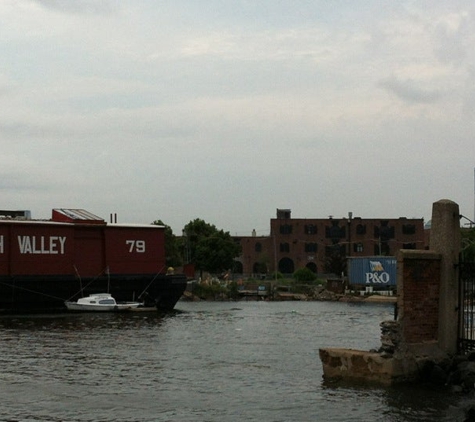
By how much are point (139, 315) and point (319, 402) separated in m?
42.3

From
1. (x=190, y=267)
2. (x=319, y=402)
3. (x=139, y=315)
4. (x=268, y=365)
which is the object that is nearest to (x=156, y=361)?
(x=268, y=365)

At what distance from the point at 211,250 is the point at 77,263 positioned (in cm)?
5296

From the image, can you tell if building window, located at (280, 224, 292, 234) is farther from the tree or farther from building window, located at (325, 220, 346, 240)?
the tree

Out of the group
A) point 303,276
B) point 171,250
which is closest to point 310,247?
point 303,276

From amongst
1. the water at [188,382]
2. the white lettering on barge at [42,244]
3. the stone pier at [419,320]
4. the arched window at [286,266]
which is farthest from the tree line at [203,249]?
the stone pier at [419,320]

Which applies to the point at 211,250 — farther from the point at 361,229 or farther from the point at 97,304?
the point at 97,304

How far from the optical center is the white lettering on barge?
201 feet

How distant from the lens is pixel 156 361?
1125 inches

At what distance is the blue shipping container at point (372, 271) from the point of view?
103 meters

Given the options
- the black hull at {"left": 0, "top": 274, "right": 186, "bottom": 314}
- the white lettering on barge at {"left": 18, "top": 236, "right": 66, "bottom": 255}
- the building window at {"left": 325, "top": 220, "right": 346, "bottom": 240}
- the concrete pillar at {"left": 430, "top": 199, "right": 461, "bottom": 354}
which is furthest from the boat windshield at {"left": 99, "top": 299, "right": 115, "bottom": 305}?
the building window at {"left": 325, "top": 220, "right": 346, "bottom": 240}

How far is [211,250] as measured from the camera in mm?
116562

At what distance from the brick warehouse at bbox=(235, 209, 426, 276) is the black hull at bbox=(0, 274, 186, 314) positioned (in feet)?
198

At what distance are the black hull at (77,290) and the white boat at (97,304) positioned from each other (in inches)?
49.6

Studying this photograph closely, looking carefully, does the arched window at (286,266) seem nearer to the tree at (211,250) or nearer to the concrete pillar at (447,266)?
the tree at (211,250)
